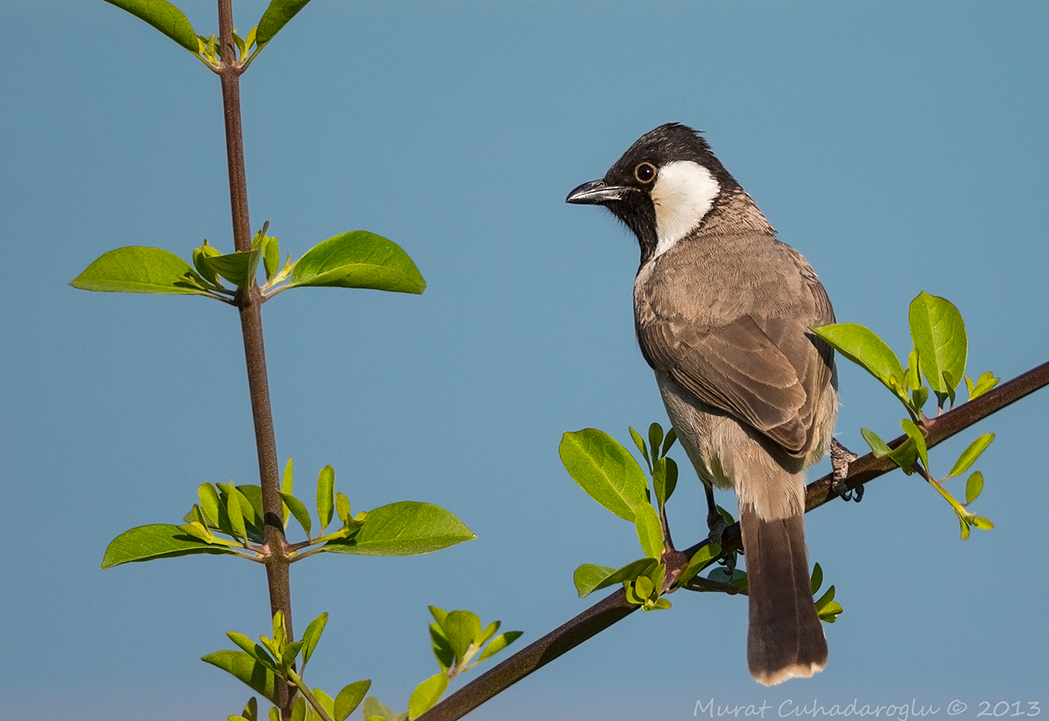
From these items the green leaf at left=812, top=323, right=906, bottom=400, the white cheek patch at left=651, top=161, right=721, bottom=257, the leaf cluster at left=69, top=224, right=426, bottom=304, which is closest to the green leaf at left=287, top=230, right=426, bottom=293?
the leaf cluster at left=69, top=224, right=426, bottom=304

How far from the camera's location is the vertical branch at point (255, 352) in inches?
60.7

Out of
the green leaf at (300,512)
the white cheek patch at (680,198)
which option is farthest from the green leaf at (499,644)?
the white cheek patch at (680,198)

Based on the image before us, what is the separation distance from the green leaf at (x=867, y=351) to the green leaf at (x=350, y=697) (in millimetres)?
1111

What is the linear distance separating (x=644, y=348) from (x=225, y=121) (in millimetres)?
2488

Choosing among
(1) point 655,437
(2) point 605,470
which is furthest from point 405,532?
(1) point 655,437

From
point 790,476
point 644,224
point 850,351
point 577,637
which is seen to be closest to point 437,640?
point 577,637

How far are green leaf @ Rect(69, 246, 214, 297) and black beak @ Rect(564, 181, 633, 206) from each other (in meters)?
3.21

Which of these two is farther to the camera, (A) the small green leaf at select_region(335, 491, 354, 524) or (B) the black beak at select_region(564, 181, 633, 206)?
(B) the black beak at select_region(564, 181, 633, 206)

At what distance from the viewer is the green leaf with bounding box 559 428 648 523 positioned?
6.81ft

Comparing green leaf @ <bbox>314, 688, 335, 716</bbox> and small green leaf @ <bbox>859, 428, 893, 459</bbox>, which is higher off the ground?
small green leaf @ <bbox>859, 428, 893, 459</bbox>

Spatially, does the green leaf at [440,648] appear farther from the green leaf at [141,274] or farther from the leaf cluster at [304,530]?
the green leaf at [141,274]

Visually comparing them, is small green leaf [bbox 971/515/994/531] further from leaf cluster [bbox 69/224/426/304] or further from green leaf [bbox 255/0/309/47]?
green leaf [bbox 255/0/309/47]

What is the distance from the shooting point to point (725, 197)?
15.7 ft

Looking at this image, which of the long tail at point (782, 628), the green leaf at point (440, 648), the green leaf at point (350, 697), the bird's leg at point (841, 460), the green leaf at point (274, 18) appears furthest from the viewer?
the bird's leg at point (841, 460)
